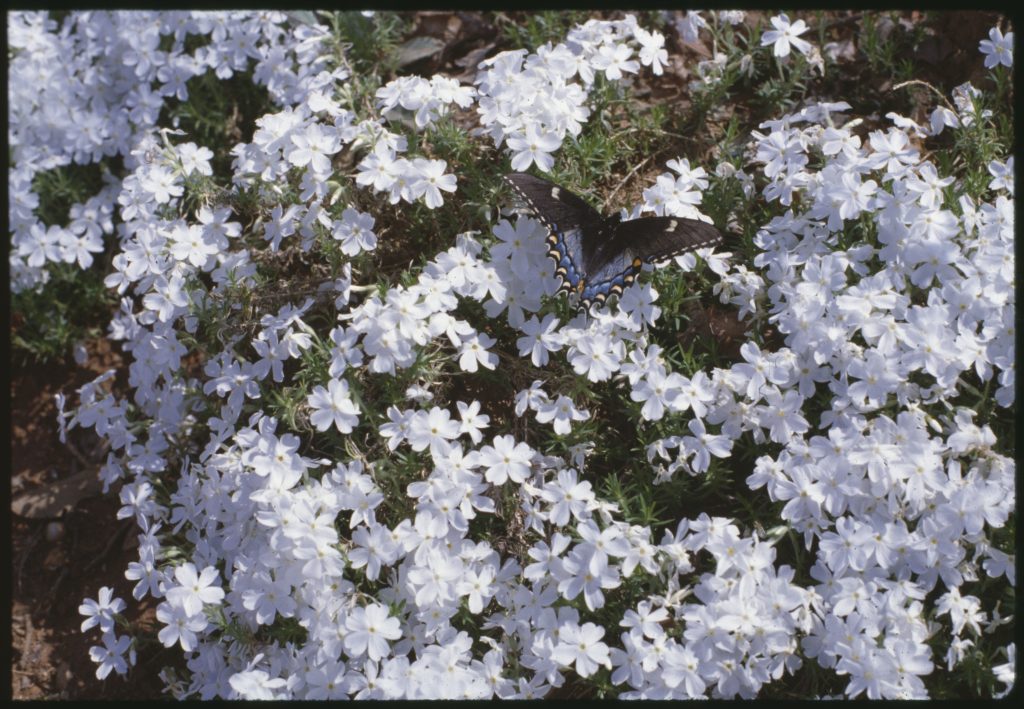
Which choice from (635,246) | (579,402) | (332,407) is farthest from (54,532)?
(635,246)

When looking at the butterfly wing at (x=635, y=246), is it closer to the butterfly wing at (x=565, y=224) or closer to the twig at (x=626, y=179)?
the butterfly wing at (x=565, y=224)

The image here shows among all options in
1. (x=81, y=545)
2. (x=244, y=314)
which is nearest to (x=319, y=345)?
(x=244, y=314)

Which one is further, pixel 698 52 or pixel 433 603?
pixel 698 52

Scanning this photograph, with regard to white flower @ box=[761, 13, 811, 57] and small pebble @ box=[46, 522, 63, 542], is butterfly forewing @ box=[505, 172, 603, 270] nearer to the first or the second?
white flower @ box=[761, 13, 811, 57]

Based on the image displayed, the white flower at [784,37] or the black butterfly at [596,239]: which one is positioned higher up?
the white flower at [784,37]

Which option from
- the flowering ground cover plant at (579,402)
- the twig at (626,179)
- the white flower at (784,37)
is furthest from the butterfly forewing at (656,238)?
the white flower at (784,37)

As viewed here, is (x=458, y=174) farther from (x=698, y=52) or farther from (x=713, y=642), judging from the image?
(x=713, y=642)

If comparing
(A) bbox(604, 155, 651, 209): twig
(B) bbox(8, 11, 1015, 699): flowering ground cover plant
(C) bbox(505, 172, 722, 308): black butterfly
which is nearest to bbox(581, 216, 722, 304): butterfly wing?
(C) bbox(505, 172, 722, 308): black butterfly
